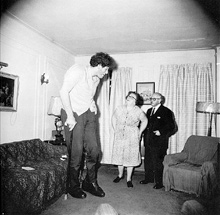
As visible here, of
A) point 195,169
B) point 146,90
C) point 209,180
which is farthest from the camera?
point 146,90

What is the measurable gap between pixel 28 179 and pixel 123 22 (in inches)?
109

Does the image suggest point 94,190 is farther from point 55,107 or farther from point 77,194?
point 55,107

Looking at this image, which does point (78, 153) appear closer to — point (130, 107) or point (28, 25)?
point (130, 107)

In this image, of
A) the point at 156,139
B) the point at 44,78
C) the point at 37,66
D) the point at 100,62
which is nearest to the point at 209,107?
the point at 156,139

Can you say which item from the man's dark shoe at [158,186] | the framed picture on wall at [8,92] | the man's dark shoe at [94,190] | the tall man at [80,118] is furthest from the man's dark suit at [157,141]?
the framed picture on wall at [8,92]

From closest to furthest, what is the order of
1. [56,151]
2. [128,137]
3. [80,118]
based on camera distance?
[80,118], [128,137], [56,151]

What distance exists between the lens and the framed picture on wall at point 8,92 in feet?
10.9

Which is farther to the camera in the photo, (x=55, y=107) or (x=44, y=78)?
(x=44, y=78)

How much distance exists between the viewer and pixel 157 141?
376 cm

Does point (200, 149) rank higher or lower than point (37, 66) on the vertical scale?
lower

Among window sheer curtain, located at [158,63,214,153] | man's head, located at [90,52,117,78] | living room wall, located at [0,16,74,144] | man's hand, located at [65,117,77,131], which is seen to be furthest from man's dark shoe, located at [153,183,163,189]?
living room wall, located at [0,16,74,144]

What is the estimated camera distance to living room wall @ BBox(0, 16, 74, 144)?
348 cm

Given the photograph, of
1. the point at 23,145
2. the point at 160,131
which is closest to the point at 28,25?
the point at 23,145

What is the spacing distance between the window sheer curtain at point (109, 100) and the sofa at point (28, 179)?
210cm
